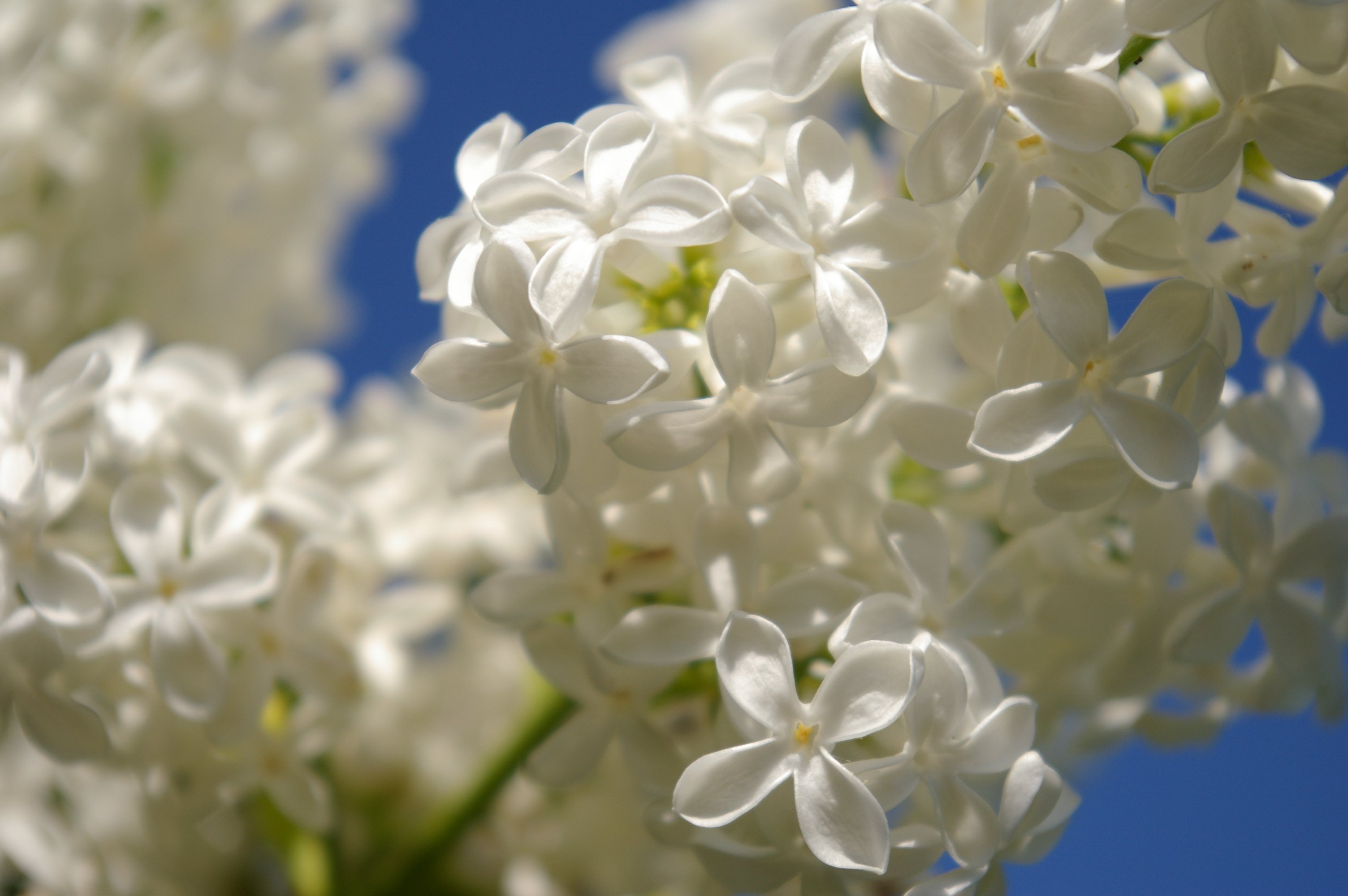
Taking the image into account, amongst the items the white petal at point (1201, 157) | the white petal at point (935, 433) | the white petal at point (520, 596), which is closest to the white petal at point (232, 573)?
the white petal at point (520, 596)

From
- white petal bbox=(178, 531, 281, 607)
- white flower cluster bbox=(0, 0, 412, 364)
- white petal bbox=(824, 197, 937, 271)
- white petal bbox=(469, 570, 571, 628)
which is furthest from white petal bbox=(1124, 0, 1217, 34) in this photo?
white flower cluster bbox=(0, 0, 412, 364)

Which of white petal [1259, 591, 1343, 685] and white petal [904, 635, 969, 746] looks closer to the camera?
white petal [904, 635, 969, 746]

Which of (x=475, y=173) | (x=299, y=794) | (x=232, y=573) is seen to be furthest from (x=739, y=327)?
(x=299, y=794)

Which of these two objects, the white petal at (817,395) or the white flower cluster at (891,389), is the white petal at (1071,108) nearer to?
the white flower cluster at (891,389)

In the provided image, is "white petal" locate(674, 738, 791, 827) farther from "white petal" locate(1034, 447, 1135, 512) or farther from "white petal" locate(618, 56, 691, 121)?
"white petal" locate(618, 56, 691, 121)

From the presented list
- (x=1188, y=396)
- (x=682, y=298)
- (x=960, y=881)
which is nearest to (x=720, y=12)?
(x=682, y=298)
